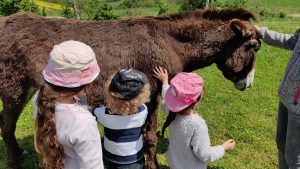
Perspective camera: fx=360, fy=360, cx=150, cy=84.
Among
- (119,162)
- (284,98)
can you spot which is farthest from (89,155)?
(284,98)

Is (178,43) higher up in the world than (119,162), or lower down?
higher up

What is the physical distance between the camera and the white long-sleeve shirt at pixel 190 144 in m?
2.79

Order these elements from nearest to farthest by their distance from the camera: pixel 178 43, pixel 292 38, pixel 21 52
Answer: pixel 292 38
pixel 21 52
pixel 178 43

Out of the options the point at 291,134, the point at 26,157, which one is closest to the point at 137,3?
the point at 26,157

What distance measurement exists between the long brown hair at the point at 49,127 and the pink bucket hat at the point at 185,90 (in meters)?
0.80

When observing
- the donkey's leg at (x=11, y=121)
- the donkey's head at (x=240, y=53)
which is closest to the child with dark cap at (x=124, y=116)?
the donkey's leg at (x=11, y=121)

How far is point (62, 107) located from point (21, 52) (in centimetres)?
202

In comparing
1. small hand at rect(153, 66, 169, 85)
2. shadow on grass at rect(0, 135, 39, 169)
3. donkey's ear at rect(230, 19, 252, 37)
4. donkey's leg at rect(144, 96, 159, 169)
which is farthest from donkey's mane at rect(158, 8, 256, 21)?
shadow on grass at rect(0, 135, 39, 169)

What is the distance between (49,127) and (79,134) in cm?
23

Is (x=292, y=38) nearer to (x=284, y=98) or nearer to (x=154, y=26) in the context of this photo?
(x=284, y=98)

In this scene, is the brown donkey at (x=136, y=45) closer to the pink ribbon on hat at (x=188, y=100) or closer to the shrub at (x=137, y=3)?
the pink ribbon on hat at (x=188, y=100)

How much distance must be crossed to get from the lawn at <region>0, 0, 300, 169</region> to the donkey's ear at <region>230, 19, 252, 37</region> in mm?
1685

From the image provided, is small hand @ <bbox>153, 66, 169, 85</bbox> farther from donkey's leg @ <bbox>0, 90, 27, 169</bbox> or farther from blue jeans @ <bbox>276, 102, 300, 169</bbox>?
donkey's leg @ <bbox>0, 90, 27, 169</bbox>

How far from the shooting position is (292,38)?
11.0 ft
